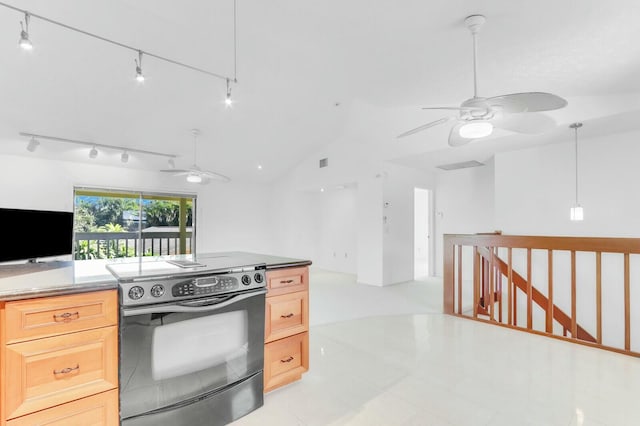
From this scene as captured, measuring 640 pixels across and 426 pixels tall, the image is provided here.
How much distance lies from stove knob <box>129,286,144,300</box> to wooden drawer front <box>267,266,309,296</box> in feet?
2.55

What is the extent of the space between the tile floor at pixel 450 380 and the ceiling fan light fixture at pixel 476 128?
1875 millimetres

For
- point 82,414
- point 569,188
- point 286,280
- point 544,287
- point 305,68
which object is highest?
point 305,68

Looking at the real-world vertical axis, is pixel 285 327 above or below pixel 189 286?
below

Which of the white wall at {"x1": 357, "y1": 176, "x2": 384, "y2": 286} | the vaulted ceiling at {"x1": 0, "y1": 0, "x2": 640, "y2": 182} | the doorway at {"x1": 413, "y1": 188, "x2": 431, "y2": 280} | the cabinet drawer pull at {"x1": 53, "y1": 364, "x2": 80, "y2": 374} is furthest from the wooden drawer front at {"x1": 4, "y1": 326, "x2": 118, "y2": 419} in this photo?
the doorway at {"x1": 413, "y1": 188, "x2": 431, "y2": 280}

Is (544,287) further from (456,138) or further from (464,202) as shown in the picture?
(456,138)

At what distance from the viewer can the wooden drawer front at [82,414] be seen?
1323 millimetres

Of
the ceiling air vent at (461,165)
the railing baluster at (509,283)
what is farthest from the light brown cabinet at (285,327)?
the ceiling air vent at (461,165)

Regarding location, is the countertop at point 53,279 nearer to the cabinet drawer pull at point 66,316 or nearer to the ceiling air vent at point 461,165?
the cabinet drawer pull at point 66,316

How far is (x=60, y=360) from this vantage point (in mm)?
1386

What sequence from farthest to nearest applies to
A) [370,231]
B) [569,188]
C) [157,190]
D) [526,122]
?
1. [157,190]
2. [370,231]
3. [569,188]
4. [526,122]

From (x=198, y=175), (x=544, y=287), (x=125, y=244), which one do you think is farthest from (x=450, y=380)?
(x=125, y=244)

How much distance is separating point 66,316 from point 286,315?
1.22m

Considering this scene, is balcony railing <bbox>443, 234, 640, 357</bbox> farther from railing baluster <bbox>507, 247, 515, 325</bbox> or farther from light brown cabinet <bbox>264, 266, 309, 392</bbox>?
light brown cabinet <bbox>264, 266, 309, 392</bbox>

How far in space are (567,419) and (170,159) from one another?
6.53 m
